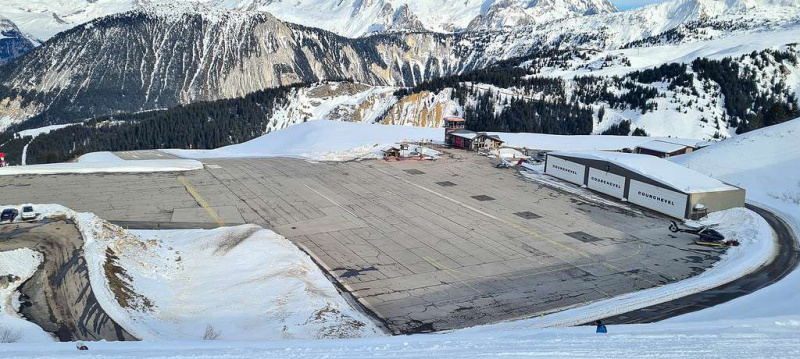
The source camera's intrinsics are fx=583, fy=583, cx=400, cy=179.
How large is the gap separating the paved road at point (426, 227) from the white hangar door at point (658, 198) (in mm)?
1125

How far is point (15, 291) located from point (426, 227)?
19884 mm

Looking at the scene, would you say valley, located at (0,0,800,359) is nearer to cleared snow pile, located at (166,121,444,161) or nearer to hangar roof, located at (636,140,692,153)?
hangar roof, located at (636,140,692,153)

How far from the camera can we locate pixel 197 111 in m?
137

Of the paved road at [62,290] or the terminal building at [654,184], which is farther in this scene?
the terminal building at [654,184]

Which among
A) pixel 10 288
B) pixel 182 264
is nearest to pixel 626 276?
pixel 182 264

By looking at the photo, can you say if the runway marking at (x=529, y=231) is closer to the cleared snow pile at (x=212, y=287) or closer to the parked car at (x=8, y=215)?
the cleared snow pile at (x=212, y=287)

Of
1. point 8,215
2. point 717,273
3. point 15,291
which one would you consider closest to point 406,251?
point 717,273

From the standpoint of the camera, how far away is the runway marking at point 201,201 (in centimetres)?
3409

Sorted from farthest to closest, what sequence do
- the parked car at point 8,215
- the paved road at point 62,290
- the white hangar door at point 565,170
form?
the white hangar door at point 565,170
the parked car at point 8,215
the paved road at point 62,290

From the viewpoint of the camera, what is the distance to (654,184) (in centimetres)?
→ 3844

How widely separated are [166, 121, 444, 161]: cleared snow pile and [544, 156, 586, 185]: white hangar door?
17337 millimetres

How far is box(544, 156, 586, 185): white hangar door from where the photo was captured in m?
45.9

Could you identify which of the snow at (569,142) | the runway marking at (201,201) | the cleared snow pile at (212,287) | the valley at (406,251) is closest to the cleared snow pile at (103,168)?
the valley at (406,251)

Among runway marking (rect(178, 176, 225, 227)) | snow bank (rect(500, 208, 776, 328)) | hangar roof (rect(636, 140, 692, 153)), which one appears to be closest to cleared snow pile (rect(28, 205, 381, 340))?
runway marking (rect(178, 176, 225, 227))
